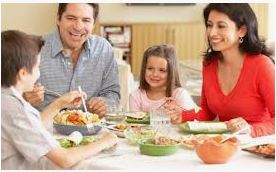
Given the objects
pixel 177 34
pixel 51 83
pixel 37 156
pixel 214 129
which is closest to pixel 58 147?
pixel 37 156

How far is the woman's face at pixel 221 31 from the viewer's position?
1.98 metres

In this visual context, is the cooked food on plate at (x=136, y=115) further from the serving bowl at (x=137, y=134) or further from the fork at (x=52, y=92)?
the fork at (x=52, y=92)

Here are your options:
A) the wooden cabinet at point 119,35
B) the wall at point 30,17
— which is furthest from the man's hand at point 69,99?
the wall at point 30,17

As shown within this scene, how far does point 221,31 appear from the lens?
199cm

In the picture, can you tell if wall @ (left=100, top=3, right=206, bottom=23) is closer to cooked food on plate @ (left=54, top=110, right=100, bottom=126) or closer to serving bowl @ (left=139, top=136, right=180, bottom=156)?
cooked food on plate @ (left=54, top=110, right=100, bottom=126)

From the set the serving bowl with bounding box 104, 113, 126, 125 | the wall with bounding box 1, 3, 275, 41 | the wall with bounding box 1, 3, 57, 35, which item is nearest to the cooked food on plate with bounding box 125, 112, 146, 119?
the serving bowl with bounding box 104, 113, 126, 125

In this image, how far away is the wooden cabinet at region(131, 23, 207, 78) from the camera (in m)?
7.13

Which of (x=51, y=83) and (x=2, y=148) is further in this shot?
(x=51, y=83)

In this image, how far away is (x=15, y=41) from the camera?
150cm

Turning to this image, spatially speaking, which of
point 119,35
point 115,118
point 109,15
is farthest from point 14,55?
point 109,15

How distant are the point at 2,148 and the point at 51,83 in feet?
2.71

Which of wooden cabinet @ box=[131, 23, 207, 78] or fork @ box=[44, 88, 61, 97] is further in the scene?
wooden cabinet @ box=[131, 23, 207, 78]

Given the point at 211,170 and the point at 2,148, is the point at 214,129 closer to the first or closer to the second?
the point at 211,170

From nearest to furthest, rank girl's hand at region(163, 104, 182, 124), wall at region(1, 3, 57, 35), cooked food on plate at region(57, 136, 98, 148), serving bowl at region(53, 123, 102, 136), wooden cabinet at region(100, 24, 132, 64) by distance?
cooked food on plate at region(57, 136, 98, 148) < serving bowl at region(53, 123, 102, 136) < girl's hand at region(163, 104, 182, 124) < wooden cabinet at region(100, 24, 132, 64) < wall at region(1, 3, 57, 35)
